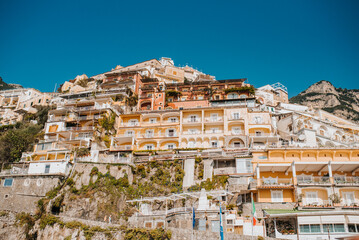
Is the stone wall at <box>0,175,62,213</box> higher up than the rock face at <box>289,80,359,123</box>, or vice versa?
the rock face at <box>289,80,359,123</box>

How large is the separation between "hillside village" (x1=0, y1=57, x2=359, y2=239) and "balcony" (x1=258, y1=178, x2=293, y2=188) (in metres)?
0.10

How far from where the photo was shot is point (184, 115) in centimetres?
5112

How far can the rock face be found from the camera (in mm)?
94812

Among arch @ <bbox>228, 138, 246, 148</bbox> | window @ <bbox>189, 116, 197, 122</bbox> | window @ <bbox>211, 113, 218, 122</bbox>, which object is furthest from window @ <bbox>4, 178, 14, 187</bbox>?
arch @ <bbox>228, 138, 246, 148</bbox>

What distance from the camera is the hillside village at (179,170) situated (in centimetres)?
2858

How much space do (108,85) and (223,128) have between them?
26.2 metres

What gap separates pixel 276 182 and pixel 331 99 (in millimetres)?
79148

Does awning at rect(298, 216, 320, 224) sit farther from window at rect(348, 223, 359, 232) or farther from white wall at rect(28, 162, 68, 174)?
white wall at rect(28, 162, 68, 174)

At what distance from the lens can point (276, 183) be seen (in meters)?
34.2

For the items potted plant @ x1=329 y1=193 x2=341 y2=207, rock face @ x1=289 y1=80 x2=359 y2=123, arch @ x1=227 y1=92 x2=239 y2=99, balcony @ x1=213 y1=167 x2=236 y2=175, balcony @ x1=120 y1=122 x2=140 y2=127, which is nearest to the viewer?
potted plant @ x1=329 y1=193 x2=341 y2=207

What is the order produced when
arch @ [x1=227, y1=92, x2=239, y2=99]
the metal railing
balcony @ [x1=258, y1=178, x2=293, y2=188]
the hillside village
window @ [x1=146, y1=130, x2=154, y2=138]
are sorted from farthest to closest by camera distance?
arch @ [x1=227, y1=92, x2=239, y2=99]
window @ [x1=146, y1=130, x2=154, y2=138]
the metal railing
balcony @ [x1=258, y1=178, x2=293, y2=188]
the hillside village

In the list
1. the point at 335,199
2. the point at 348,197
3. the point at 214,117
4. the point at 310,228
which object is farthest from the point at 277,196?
the point at 214,117

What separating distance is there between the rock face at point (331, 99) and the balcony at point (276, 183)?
65942mm

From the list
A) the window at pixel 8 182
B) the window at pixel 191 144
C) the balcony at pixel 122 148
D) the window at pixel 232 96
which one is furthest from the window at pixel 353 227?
the window at pixel 8 182
